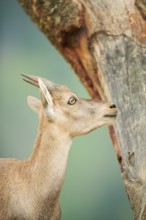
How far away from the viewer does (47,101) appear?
227 cm

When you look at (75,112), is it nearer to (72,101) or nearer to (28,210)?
(72,101)

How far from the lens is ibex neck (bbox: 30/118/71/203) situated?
2.34 meters

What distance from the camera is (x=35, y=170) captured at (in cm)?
237

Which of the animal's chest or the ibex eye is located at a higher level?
the ibex eye

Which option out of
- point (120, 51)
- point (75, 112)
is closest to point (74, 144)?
point (120, 51)

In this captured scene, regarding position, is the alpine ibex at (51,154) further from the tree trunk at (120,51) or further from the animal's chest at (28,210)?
the tree trunk at (120,51)

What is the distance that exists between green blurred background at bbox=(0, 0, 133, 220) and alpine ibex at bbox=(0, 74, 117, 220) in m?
1.15

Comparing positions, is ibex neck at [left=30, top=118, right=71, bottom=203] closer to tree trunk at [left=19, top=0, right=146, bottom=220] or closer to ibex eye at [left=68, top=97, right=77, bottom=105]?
ibex eye at [left=68, top=97, right=77, bottom=105]

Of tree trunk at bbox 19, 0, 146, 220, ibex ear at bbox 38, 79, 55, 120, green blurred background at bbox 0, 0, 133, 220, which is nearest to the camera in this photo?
ibex ear at bbox 38, 79, 55, 120

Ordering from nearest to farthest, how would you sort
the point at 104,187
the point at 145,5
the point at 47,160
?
the point at 47,160 → the point at 145,5 → the point at 104,187

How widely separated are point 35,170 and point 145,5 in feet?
2.49

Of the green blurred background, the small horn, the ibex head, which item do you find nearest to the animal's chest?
the ibex head

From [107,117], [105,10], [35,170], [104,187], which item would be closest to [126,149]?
[107,117]

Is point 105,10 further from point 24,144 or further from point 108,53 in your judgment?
point 24,144
